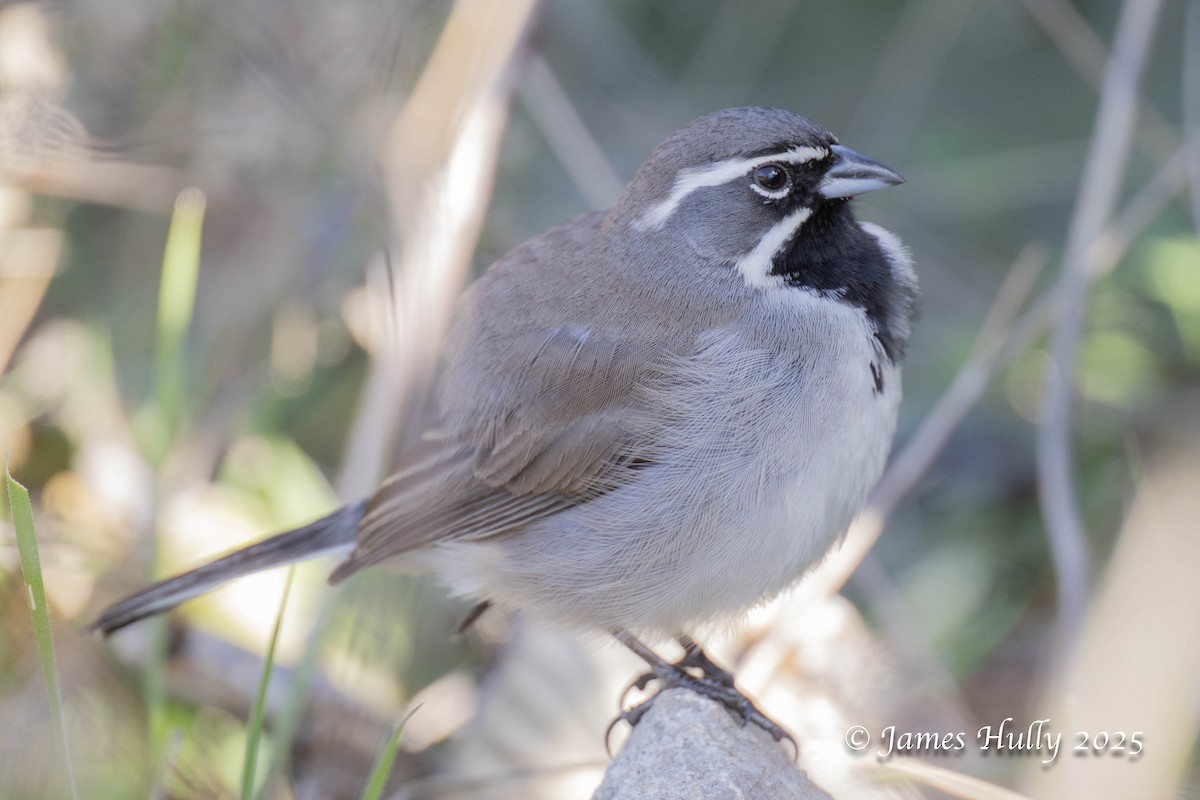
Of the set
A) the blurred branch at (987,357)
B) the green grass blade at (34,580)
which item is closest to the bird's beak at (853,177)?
the blurred branch at (987,357)

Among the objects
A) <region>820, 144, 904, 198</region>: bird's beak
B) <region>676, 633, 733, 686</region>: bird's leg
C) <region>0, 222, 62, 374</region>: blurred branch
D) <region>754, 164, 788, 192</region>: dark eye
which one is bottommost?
<region>0, 222, 62, 374</region>: blurred branch

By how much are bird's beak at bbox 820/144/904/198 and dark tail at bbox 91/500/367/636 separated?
1772mm

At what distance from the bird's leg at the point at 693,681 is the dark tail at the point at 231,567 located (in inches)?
37.9

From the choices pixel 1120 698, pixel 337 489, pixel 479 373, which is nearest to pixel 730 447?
pixel 479 373

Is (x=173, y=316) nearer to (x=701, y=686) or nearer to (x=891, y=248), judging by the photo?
(x=701, y=686)

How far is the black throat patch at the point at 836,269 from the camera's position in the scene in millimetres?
3562

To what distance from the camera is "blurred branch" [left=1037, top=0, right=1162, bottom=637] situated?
12.8ft

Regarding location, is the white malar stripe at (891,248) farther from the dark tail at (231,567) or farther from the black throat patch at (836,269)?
the dark tail at (231,567)

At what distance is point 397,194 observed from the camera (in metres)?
4.79

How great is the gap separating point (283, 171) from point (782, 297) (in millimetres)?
3049

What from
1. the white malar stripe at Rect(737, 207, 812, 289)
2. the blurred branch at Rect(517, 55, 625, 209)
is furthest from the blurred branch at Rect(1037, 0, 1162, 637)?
the blurred branch at Rect(517, 55, 625, 209)

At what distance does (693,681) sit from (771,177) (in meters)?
1.45

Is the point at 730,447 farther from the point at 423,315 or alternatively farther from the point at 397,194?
the point at 397,194

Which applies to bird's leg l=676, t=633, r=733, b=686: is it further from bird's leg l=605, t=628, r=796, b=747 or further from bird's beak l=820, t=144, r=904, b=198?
bird's beak l=820, t=144, r=904, b=198
